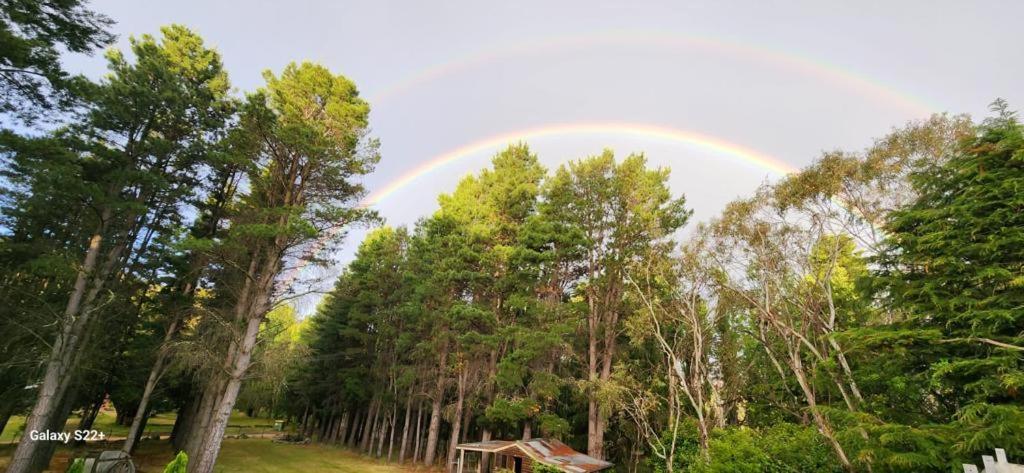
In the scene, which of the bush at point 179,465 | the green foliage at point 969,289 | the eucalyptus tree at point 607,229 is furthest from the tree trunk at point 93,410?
the green foliage at point 969,289

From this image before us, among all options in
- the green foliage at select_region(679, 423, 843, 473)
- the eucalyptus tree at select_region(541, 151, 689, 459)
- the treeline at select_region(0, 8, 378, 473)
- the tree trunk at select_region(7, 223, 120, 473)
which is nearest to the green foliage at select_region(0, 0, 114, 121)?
the treeline at select_region(0, 8, 378, 473)

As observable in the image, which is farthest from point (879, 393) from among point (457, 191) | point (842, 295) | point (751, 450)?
point (457, 191)

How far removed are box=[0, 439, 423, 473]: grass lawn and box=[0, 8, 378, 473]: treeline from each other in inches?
102

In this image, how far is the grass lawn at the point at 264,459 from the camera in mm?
18344

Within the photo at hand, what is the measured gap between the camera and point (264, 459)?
23734 millimetres

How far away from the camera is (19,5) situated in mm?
9094

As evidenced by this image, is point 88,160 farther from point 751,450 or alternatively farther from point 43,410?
point 751,450

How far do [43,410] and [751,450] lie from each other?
22458 millimetres

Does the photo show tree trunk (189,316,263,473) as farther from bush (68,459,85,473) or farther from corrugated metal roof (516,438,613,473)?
corrugated metal roof (516,438,613,473)

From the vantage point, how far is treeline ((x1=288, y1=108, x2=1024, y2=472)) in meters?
9.64

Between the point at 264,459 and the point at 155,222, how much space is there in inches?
592

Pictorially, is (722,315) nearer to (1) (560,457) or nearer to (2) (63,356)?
(1) (560,457)

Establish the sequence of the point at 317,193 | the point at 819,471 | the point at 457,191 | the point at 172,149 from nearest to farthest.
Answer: the point at 819,471 → the point at 172,149 → the point at 317,193 → the point at 457,191

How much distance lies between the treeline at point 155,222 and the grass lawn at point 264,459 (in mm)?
2593
